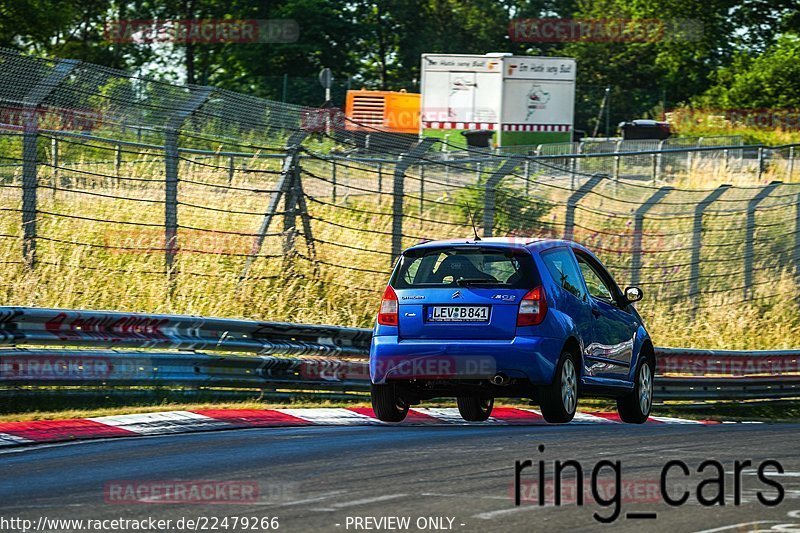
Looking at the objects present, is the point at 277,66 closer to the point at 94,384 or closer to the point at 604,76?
the point at 604,76

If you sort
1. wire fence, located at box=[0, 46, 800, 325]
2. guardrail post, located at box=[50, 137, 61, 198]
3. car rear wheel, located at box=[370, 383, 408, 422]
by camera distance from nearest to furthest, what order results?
car rear wheel, located at box=[370, 383, 408, 422] < wire fence, located at box=[0, 46, 800, 325] < guardrail post, located at box=[50, 137, 61, 198]

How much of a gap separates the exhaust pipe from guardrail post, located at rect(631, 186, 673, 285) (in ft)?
31.3

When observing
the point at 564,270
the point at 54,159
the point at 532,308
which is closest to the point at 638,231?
the point at 54,159

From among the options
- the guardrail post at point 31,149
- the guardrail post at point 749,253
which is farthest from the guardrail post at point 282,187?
the guardrail post at point 749,253

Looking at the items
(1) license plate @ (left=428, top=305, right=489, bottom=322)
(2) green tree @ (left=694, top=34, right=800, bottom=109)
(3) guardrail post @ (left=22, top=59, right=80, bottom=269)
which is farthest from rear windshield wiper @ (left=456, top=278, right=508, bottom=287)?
(2) green tree @ (left=694, top=34, right=800, bottom=109)

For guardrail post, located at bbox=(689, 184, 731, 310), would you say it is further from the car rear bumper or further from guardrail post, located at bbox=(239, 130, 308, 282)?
the car rear bumper

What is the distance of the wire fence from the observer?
15.8 meters

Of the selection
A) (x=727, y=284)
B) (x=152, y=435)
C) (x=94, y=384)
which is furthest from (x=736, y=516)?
(x=727, y=284)

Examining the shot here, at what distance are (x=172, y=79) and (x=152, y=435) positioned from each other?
6065cm

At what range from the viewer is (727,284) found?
22656 mm

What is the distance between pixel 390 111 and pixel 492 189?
3119cm

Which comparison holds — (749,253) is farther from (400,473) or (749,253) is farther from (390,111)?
(390,111)

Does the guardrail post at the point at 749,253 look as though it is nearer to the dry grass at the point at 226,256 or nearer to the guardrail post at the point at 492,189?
the dry grass at the point at 226,256

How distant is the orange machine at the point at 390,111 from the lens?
48.9 meters
